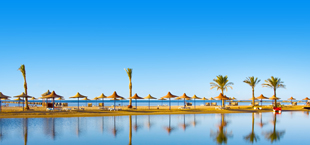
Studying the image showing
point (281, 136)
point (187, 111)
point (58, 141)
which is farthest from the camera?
point (187, 111)

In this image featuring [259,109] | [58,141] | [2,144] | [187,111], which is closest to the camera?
[2,144]

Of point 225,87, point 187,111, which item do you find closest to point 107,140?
point 187,111

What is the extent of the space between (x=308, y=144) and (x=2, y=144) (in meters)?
19.2

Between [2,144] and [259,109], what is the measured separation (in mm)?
46946

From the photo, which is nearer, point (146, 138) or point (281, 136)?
point (146, 138)

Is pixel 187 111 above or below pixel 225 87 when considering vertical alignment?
below

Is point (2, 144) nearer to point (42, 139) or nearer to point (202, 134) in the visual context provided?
point (42, 139)

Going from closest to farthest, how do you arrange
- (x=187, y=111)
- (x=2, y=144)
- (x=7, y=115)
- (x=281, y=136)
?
1. (x=2, y=144)
2. (x=281, y=136)
3. (x=7, y=115)
4. (x=187, y=111)

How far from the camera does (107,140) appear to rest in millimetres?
18312

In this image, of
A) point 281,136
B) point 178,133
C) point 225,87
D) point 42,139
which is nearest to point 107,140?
point 42,139

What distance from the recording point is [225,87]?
2211 inches

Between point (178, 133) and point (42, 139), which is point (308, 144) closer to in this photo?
point (178, 133)

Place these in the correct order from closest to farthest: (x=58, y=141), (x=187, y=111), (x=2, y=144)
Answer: (x=2, y=144) → (x=58, y=141) → (x=187, y=111)

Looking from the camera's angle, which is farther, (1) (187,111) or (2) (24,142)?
(1) (187,111)
